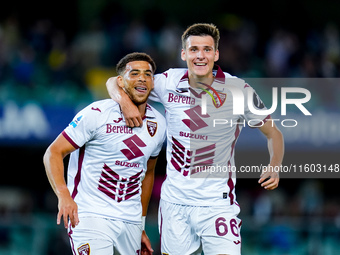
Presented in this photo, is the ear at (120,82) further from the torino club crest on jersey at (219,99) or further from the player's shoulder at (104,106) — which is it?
the torino club crest on jersey at (219,99)

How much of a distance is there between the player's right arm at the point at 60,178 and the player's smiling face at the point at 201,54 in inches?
57.2

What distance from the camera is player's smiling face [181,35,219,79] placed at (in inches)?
257

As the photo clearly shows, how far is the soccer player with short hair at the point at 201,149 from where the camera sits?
6477mm

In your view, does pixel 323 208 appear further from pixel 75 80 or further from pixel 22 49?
pixel 22 49

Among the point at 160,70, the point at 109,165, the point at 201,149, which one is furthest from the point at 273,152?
the point at 160,70

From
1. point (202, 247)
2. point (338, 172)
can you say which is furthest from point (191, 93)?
point (338, 172)

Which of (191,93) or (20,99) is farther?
(20,99)

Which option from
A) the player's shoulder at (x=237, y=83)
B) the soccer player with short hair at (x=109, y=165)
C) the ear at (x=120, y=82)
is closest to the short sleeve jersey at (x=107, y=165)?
the soccer player with short hair at (x=109, y=165)

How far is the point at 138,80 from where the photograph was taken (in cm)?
655

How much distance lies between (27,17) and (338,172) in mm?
7404

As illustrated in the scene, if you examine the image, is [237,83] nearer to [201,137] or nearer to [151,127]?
[201,137]

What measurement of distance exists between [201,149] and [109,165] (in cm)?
93

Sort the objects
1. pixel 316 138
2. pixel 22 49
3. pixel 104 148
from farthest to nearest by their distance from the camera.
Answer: pixel 22 49, pixel 316 138, pixel 104 148

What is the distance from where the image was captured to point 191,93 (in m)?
6.71
